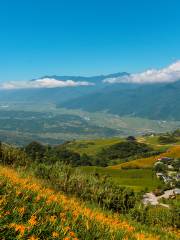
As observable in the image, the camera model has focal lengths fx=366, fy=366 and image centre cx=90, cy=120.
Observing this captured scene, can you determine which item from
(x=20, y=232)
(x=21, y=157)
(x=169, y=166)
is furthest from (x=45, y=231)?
(x=169, y=166)

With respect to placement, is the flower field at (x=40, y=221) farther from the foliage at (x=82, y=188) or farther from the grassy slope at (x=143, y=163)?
the grassy slope at (x=143, y=163)

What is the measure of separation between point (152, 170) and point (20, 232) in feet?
460

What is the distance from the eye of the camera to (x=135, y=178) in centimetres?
12825

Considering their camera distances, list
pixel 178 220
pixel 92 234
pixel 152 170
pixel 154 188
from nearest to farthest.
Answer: pixel 92 234 < pixel 178 220 < pixel 154 188 < pixel 152 170

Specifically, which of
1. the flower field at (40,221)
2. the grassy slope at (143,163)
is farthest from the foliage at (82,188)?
the grassy slope at (143,163)

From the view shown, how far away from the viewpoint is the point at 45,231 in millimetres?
6609

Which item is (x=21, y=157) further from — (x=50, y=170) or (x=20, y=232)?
(x=20, y=232)

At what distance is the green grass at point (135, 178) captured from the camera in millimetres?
112375

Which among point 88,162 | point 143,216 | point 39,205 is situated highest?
point 39,205

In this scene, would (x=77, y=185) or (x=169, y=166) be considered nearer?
(x=77, y=185)

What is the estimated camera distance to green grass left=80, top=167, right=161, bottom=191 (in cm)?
11238

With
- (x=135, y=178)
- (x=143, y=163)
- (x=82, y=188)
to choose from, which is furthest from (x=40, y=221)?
(x=143, y=163)

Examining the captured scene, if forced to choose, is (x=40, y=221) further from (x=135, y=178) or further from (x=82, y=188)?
(x=135, y=178)

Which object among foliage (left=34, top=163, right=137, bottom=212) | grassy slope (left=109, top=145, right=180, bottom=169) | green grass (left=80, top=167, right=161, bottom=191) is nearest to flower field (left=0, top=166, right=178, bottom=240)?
foliage (left=34, top=163, right=137, bottom=212)
